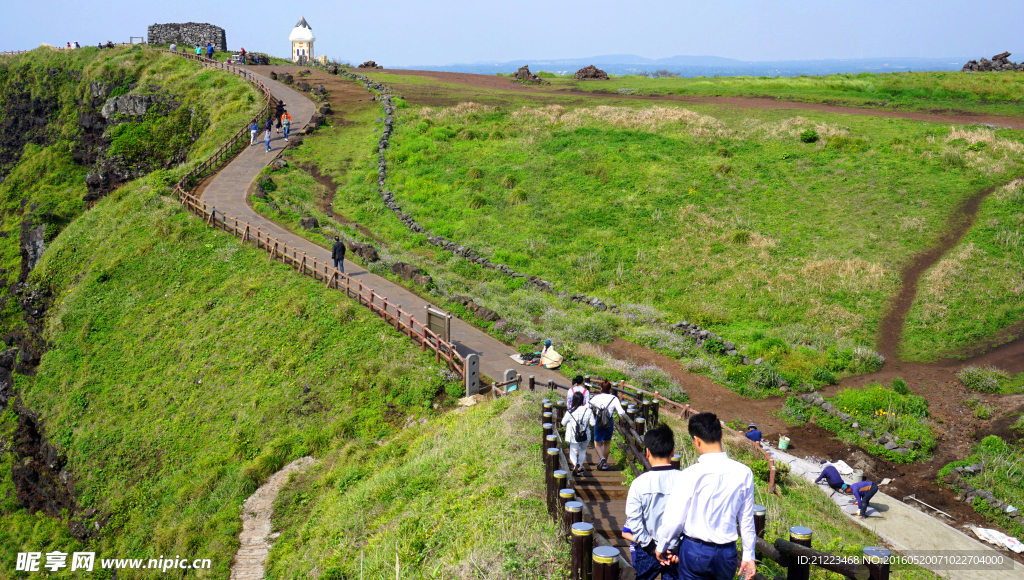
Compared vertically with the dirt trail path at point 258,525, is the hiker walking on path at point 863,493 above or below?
above

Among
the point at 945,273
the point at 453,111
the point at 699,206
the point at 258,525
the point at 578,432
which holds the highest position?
the point at 453,111

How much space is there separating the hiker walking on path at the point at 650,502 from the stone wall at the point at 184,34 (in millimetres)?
79851

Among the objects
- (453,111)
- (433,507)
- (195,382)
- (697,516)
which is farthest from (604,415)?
(453,111)

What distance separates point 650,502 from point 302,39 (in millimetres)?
88139

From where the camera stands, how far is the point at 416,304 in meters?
23.5

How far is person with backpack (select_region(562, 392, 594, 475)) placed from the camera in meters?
9.24

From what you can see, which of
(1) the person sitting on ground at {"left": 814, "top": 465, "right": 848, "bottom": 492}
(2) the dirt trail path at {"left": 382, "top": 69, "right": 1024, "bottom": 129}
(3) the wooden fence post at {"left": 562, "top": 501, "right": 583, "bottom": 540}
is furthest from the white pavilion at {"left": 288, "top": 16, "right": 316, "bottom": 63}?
(3) the wooden fence post at {"left": 562, "top": 501, "right": 583, "bottom": 540}

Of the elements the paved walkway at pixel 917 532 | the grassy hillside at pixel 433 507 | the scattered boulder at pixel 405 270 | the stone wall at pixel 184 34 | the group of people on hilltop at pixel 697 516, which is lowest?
the paved walkway at pixel 917 532

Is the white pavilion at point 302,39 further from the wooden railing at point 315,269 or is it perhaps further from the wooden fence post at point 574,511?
the wooden fence post at point 574,511

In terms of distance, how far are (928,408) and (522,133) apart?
31362 mm

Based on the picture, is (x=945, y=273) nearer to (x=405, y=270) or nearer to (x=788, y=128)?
(x=788, y=128)

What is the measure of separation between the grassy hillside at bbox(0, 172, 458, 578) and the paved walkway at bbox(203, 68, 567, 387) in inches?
75.6

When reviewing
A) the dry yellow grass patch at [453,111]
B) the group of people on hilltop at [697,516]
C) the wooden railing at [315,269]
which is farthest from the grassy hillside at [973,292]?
the dry yellow grass patch at [453,111]

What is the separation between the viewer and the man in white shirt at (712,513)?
5.14 metres
